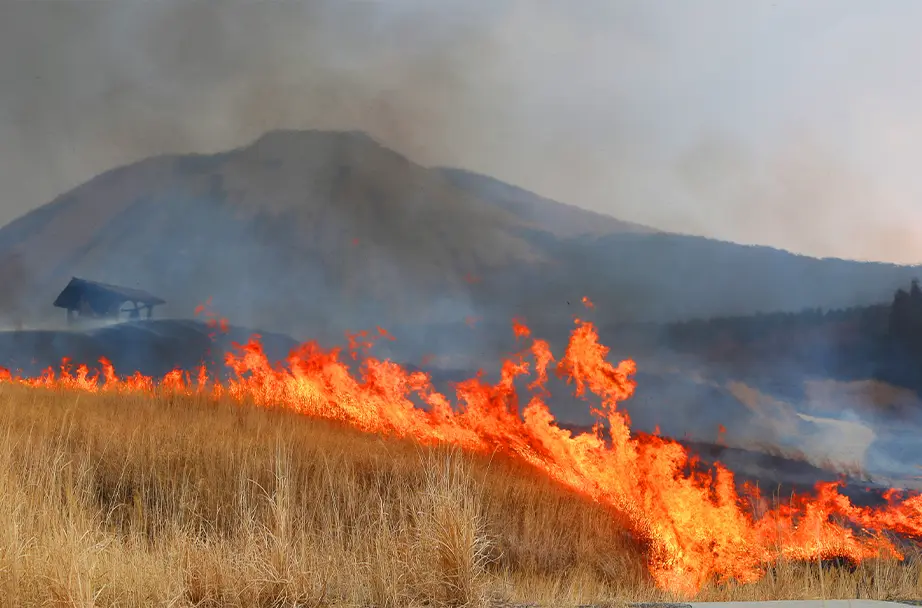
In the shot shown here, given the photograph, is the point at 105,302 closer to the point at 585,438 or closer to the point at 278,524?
the point at 585,438

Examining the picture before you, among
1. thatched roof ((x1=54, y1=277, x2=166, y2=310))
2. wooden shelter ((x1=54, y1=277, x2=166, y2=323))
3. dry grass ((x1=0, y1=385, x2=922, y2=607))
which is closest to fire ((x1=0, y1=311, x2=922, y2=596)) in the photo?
dry grass ((x1=0, y1=385, x2=922, y2=607))

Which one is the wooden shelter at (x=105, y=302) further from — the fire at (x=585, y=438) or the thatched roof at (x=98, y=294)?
the fire at (x=585, y=438)

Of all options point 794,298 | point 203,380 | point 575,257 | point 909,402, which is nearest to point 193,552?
point 203,380

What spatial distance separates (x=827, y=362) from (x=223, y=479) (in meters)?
7.80

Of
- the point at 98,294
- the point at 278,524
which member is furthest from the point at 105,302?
the point at 278,524

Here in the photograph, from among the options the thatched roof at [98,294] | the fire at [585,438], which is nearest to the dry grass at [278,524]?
the fire at [585,438]

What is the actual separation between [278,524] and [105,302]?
751 centimetres

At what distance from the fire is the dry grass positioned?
48 centimetres

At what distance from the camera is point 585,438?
9820 mm

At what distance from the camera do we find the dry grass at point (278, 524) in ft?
16.0

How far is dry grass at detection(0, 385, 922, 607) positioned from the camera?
16.0ft

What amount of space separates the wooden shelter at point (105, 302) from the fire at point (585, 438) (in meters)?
0.77

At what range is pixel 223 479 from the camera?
763 centimetres

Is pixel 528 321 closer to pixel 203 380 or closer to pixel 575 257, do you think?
pixel 575 257
